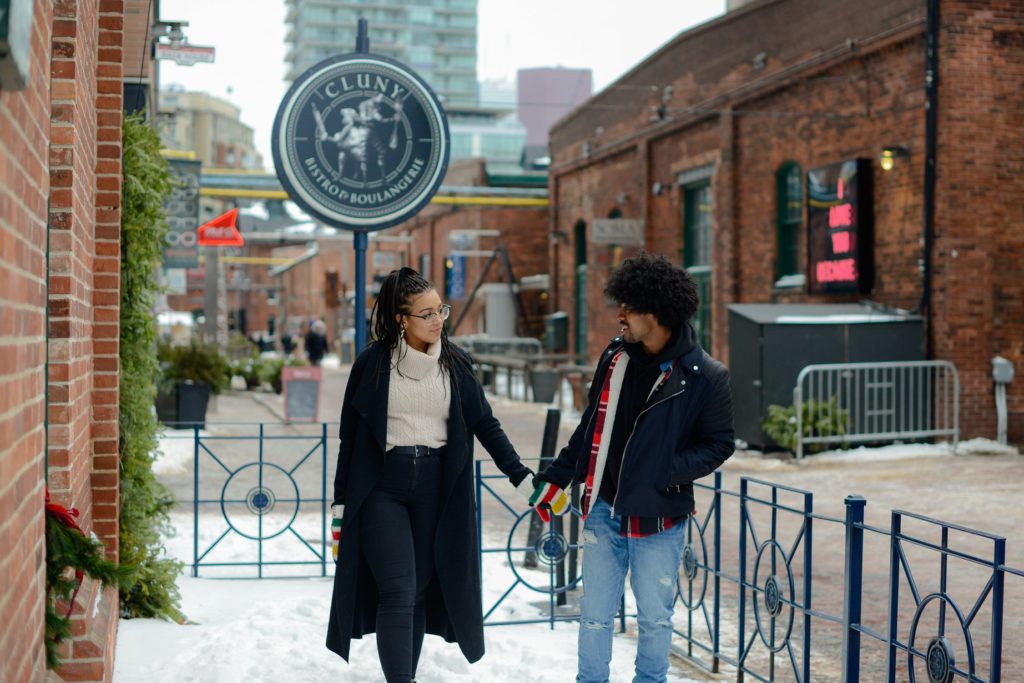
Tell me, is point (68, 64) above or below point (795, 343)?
above

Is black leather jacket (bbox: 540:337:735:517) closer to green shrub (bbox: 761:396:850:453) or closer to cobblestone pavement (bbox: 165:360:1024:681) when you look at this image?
cobblestone pavement (bbox: 165:360:1024:681)

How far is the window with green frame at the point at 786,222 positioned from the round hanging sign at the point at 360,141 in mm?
13521

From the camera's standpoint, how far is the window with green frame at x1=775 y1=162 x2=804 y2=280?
1994 cm

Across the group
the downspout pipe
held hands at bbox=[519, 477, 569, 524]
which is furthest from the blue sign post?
the downspout pipe

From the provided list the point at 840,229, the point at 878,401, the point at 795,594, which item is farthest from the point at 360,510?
the point at 840,229

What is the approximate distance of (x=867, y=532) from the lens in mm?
9938

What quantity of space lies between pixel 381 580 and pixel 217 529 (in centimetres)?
504

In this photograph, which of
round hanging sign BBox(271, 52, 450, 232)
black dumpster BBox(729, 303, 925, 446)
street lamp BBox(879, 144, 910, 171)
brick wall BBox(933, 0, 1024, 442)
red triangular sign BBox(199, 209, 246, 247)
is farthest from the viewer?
red triangular sign BBox(199, 209, 246, 247)

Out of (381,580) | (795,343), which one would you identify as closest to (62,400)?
(381,580)

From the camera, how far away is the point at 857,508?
4477 mm

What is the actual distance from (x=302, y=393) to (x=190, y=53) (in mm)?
6237

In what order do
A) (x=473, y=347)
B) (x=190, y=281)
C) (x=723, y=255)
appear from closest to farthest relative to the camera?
(x=723, y=255) → (x=473, y=347) → (x=190, y=281)

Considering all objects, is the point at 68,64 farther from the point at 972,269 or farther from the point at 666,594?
the point at 972,269

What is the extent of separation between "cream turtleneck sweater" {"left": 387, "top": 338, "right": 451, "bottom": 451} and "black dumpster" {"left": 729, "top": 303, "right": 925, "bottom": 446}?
36.7 feet
